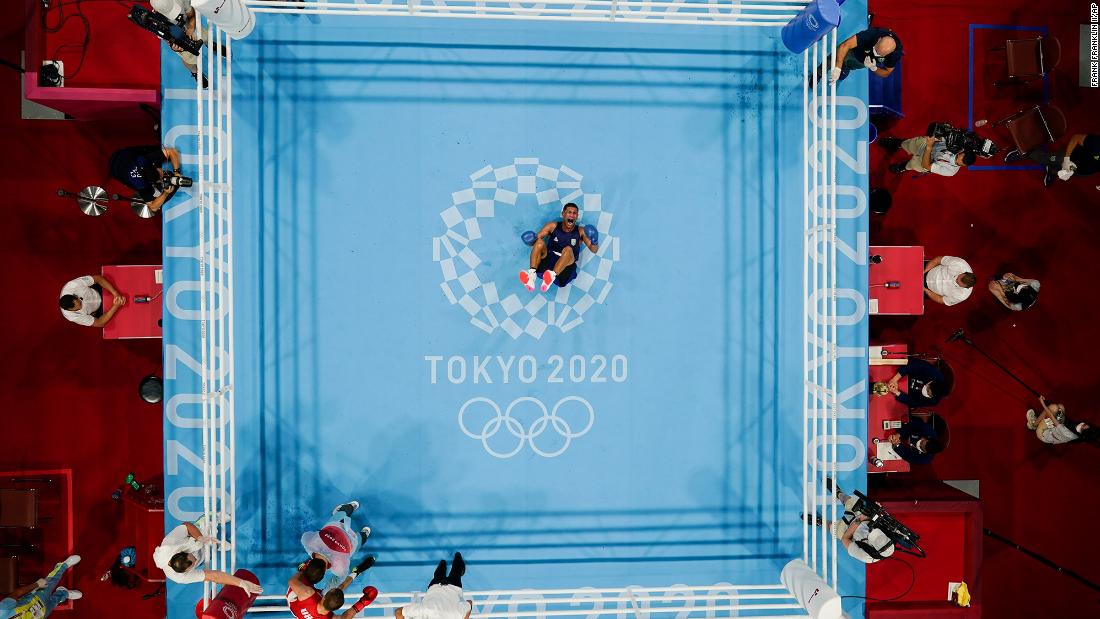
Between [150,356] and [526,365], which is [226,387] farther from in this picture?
[526,365]

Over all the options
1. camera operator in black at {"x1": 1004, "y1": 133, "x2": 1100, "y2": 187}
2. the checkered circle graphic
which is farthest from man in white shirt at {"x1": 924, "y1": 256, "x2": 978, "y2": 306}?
the checkered circle graphic

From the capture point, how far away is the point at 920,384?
22.3 ft

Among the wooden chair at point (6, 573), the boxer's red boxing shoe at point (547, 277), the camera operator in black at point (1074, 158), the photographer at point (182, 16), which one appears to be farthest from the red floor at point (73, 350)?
the camera operator in black at point (1074, 158)

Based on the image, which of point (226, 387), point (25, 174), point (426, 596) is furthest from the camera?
point (25, 174)

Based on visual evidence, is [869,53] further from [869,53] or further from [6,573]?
[6,573]

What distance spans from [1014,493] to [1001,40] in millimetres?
6010

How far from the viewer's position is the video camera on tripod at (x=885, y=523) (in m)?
5.68

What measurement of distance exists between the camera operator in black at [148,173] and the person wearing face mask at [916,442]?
327 inches

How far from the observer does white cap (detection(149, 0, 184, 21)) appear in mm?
5316

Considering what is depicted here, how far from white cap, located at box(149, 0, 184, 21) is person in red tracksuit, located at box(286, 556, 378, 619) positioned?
5.16 meters

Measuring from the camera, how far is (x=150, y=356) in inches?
293

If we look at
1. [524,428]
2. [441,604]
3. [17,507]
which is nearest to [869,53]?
[524,428]

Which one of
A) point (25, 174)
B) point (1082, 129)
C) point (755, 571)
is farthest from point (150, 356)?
point (1082, 129)

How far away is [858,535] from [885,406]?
178 cm
